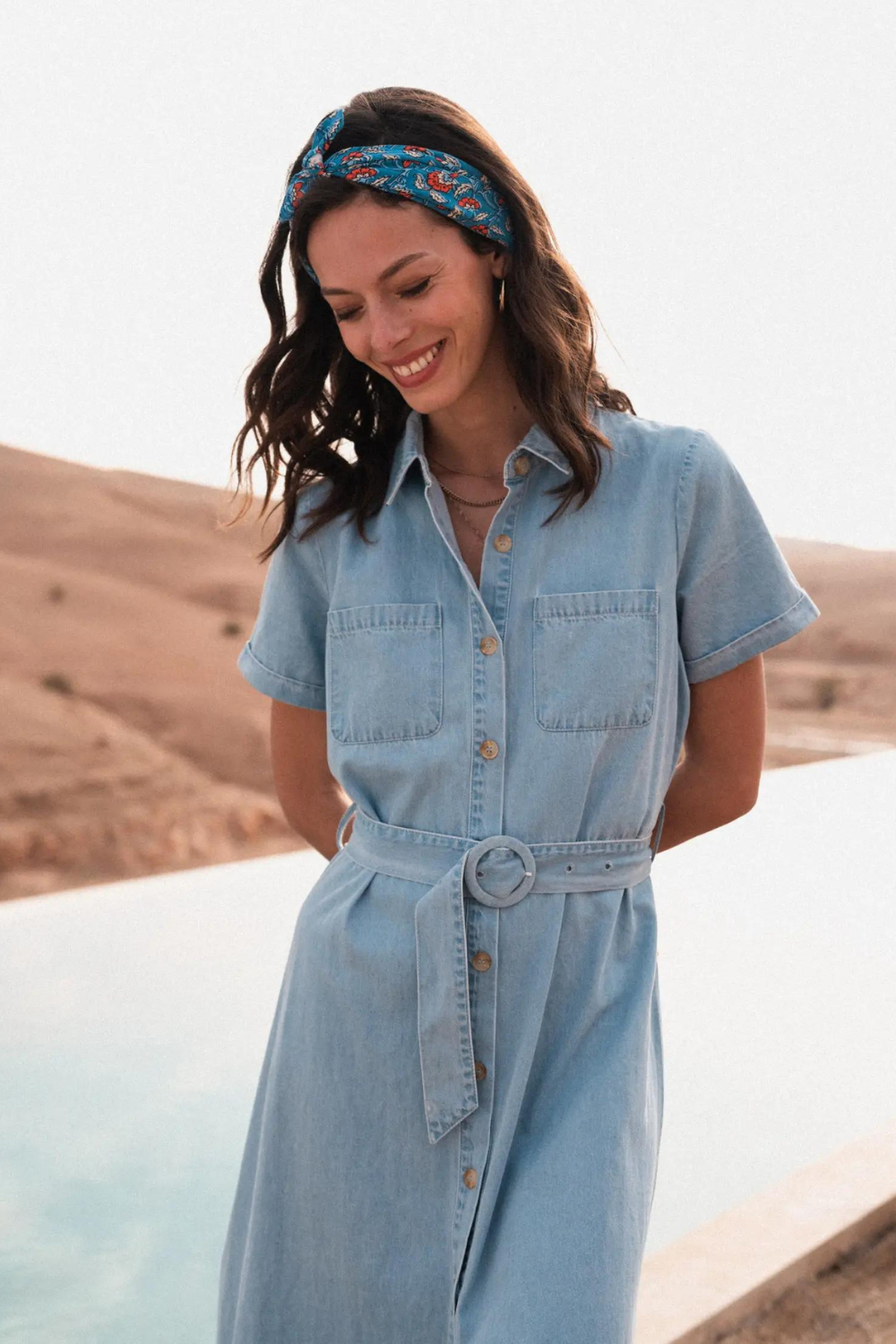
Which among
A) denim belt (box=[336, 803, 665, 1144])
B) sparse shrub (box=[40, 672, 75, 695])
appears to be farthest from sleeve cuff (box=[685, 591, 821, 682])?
sparse shrub (box=[40, 672, 75, 695])

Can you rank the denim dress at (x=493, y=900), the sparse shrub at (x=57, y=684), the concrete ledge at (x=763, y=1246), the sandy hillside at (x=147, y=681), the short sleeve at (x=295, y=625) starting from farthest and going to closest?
the sparse shrub at (x=57, y=684) < the sandy hillside at (x=147, y=681) < the concrete ledge at (x=763, y=1246) < the short sleeve at (x=295, y=625) < the denim dress at (x=493, y=900)

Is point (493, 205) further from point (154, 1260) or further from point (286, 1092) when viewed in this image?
point (154, 1260)

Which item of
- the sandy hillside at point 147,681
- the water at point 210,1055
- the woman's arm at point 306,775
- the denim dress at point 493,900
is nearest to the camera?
the denim dress at point 493,900

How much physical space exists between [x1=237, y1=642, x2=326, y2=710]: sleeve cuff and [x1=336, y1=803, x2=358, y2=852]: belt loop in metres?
0.12

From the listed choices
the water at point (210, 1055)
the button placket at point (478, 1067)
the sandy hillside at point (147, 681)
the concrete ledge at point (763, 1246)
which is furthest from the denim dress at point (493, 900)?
the water at point (210, 1055)

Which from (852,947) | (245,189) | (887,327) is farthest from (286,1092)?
(887,327)

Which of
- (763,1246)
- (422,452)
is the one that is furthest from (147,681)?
(422,452)

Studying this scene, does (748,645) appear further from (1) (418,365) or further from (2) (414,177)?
(2) (414,177)

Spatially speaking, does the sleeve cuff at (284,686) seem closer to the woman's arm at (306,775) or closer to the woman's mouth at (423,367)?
the woman's arm at (306,775)

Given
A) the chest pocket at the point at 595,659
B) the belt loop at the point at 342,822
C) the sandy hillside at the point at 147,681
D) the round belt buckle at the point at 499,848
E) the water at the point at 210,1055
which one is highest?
the chest pocket at the point at 595,659

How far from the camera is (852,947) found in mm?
5219

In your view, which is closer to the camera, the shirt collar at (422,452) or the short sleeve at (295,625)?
the shirt collar at (422,452)

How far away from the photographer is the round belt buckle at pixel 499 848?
4.21 ft

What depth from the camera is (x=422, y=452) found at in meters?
1.46
